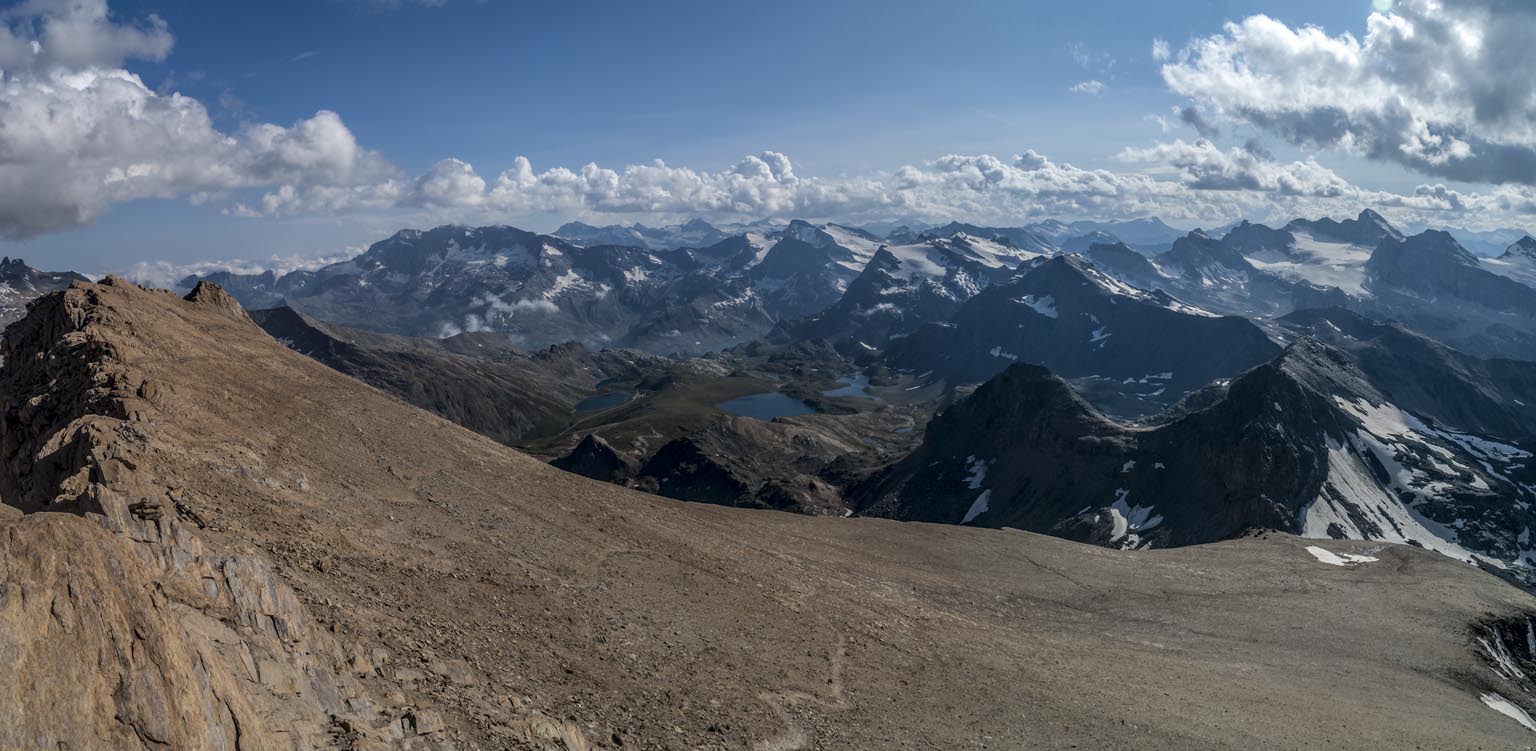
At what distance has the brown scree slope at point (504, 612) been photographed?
85.5ft

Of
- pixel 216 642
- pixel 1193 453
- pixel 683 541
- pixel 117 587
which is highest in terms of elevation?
pixel 117 587

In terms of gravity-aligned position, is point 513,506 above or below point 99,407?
below

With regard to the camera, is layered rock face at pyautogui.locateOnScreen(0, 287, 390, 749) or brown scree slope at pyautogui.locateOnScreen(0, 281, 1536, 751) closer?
layered rock face at pyautogui.locateOnScreen(0, 287, 390, 749)

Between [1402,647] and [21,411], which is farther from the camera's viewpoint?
[1402,647]

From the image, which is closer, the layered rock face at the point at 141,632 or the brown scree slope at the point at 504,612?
the layered rock face at the point at 141,632

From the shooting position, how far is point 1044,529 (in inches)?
7392

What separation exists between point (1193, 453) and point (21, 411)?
197 meters

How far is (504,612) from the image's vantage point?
141 ft

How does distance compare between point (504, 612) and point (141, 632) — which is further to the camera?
point (504, 612)

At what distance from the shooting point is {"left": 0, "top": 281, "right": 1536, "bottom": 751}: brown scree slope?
26047mm

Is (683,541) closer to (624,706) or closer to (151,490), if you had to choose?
(624,706)

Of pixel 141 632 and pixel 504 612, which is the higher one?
pixel 141 632

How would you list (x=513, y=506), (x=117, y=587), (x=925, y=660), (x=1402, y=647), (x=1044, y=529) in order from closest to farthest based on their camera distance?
(x=117, y=587), (x=925, y=660), (x=513, y=506), (x=1402, y=647), (x=1044, y=529)

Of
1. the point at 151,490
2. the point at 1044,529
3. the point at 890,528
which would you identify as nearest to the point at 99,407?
the point at 151,490
